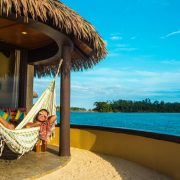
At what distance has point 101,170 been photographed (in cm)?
365

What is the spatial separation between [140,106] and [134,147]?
50.4 m

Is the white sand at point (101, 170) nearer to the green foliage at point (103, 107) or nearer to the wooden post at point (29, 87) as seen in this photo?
the wooden post at point (29, 87)

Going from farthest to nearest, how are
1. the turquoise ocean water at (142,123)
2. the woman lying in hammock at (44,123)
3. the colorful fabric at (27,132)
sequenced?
the turquoise ocean water at (142,123)
the woman lying in hammock at (44,123)
the colorful fabric at (27,132)

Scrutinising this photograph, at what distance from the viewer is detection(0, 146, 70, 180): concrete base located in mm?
3186

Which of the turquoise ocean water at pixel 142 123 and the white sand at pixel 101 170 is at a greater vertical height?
the white sand at pixel 101 170

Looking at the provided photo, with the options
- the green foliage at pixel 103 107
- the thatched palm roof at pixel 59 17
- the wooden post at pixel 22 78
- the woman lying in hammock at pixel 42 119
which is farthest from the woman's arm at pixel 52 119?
the green foliage at pixel 103 107

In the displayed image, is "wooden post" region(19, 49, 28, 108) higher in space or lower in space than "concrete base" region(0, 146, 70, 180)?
higher

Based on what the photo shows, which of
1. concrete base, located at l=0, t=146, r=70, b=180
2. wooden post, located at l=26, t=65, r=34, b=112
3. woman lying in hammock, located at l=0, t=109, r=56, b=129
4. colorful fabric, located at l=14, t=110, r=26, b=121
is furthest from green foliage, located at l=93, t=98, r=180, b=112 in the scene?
woman lying in hammock, located at l=0, t=109, r=56, b=129

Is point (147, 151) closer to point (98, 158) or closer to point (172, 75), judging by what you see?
point (98, 158)

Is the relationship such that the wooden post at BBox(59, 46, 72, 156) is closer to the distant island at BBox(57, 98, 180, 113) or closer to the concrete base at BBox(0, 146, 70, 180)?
the concrete base at BBox(0, 146, 70, 180)

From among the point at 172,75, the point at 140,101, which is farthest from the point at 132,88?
the point at 172,75

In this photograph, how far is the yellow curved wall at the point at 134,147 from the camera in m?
3.55

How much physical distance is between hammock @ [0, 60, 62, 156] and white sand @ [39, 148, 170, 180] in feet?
1.52

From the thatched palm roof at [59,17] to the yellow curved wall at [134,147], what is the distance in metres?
1.40
